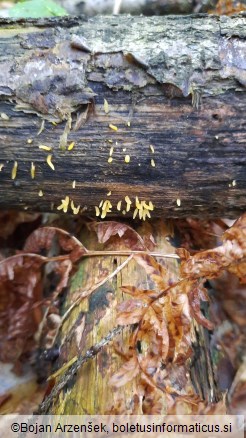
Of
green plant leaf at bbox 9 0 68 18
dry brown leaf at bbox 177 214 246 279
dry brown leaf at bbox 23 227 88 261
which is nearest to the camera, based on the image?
dry brown leaf at bbox 177 214 246 279

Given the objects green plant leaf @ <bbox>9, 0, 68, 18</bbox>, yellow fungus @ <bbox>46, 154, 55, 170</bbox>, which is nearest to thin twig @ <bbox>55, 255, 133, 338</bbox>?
yellow fungus @ <bbox>46, 154, 55, 170</bbox>

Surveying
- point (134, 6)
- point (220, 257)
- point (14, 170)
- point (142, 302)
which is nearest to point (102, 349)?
point (142, 302)

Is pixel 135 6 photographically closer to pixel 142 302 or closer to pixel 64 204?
pixel 64 204

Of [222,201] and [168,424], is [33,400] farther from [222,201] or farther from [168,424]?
[222,201]

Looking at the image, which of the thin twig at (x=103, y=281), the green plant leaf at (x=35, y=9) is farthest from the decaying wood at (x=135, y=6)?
the thin twig at (x=103, y=281)

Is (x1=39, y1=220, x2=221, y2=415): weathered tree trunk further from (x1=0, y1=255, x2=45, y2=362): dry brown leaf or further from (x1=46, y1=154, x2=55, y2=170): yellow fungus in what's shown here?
(x1=46, y1=154, x2=55, y2=170): yellow fungus

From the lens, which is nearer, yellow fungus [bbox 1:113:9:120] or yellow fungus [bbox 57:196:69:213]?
yellow fungus [bbox 1:113:9:120]

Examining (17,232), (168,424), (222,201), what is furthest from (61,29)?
(168,424)
